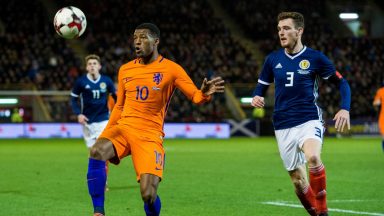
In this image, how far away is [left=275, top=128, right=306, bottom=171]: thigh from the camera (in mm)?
8586

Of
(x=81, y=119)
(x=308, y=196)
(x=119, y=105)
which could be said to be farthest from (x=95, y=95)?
(x=308, y=196)

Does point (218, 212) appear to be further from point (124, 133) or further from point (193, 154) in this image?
point (193, 154)

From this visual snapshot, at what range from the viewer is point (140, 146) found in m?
7.97

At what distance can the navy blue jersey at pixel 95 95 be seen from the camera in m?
14.0

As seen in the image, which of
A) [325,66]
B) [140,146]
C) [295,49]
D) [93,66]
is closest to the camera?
[140,146]

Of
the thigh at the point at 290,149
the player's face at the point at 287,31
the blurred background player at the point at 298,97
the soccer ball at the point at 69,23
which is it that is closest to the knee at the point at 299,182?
the blurred background player at the point at 298,97

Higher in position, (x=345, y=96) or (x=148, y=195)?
(x=345, y=96)

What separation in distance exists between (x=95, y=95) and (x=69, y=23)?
10.3 feet

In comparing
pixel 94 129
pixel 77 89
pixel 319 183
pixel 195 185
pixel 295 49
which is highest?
pixel 295 49

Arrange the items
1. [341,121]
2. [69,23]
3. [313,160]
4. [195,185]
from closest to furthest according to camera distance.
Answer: [341,121] → [313,160] → [69,23] → [195,185]

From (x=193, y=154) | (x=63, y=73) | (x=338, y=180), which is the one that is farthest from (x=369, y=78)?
(x=338, y=180)

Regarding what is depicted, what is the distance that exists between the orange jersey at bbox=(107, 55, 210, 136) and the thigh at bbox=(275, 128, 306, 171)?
125 cm

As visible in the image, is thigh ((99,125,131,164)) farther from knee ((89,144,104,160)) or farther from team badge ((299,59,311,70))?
team badge ((299,59,311,70))

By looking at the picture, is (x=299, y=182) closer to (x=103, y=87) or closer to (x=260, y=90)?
(x=260, y=90)
